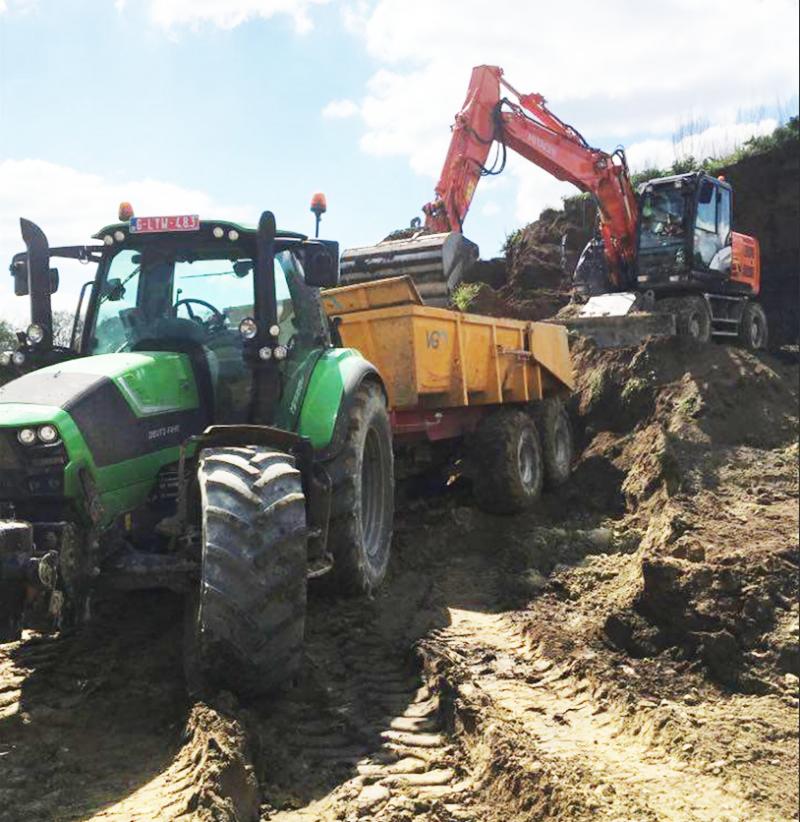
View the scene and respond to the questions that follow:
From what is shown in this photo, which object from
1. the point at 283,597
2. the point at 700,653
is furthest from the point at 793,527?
the point at 283,597

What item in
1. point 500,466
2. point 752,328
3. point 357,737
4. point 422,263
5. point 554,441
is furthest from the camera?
point 752,328

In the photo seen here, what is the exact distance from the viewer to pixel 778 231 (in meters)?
18.8

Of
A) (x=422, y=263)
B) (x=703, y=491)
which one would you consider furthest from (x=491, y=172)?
(x=703, y=491)

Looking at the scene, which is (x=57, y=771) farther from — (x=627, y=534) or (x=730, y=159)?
(x=730, y=159)

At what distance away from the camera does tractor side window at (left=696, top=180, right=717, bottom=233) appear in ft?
43.1

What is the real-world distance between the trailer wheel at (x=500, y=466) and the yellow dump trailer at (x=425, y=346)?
0.26 metres

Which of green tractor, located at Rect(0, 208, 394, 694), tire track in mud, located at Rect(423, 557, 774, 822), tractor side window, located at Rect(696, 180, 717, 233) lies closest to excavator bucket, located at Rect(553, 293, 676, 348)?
tractor side window, located at Rect(696, 180, 717, 233)

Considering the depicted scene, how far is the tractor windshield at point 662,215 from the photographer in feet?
43.1

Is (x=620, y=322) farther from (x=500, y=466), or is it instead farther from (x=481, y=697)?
(x=481, y=697)

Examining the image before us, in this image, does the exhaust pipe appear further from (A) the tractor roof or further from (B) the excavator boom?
(B) the excavator boom

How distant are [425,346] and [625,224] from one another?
24.5 feet

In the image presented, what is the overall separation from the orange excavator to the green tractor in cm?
557

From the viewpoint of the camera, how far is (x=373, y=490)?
5867mm

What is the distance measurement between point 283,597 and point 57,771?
1.04 meters
